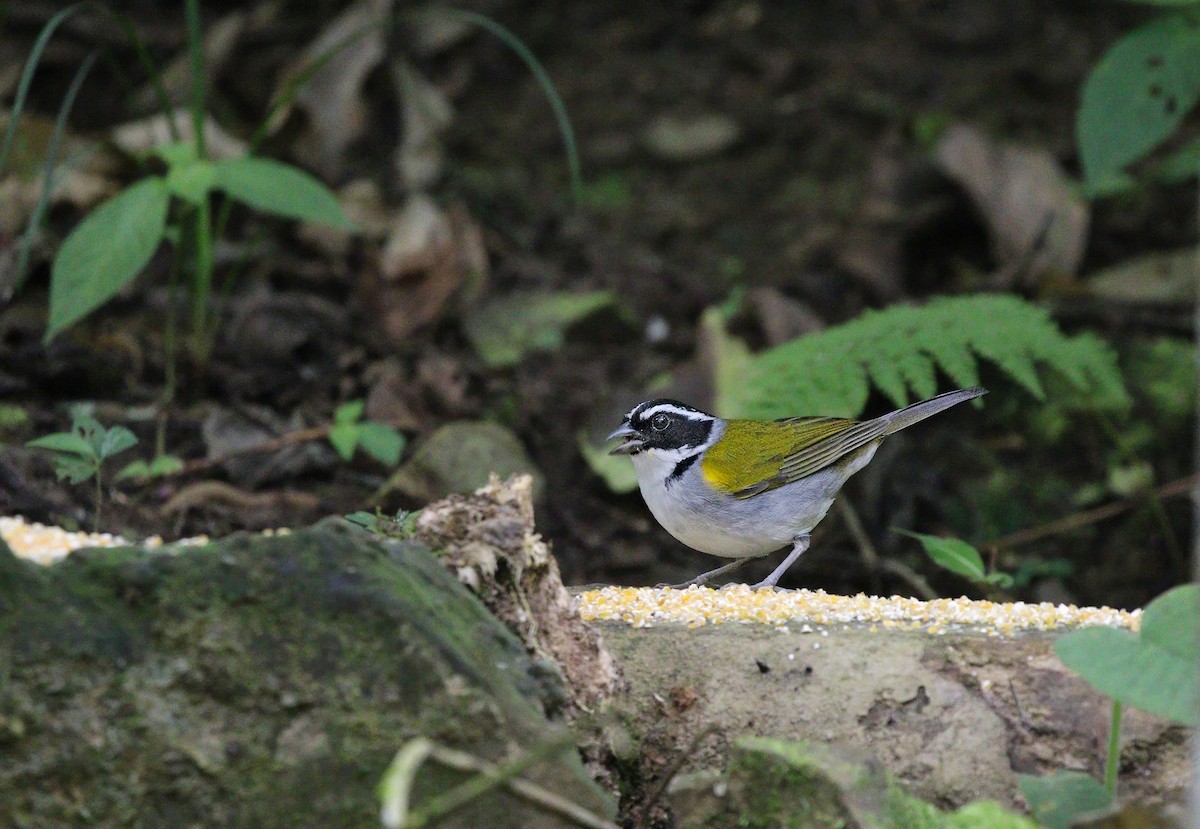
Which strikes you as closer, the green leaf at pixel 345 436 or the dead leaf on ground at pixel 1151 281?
the green leaf at pixel 345 436

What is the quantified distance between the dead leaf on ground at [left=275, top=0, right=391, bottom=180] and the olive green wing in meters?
4.07

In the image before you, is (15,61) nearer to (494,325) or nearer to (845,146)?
(494,325)

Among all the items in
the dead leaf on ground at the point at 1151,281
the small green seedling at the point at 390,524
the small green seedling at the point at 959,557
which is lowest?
the dead leaf on ground at the point at 1151,281

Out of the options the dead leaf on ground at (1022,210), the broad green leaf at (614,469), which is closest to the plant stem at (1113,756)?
the broad green leaf at (614,469)

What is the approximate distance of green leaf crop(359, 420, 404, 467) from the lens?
549cm

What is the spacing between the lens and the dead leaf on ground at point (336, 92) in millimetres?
8469

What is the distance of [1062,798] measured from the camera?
115 inches

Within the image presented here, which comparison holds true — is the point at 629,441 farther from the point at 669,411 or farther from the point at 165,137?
the point at 165,137

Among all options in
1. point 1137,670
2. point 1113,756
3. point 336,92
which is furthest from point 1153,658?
point 336,92

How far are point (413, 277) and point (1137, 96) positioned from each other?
394 cm

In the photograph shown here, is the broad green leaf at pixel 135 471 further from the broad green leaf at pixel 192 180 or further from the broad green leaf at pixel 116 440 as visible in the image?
the broad green leaf at pixel 192 180

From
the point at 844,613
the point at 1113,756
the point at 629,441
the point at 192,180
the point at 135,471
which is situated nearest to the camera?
the point at 1113,756

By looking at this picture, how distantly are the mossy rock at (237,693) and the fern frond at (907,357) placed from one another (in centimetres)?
335

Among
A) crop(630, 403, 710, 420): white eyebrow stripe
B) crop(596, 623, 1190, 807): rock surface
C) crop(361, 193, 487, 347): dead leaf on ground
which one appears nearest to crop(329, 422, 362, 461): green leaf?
crop(630, 403, 710, 420): white eyebrow stripe
